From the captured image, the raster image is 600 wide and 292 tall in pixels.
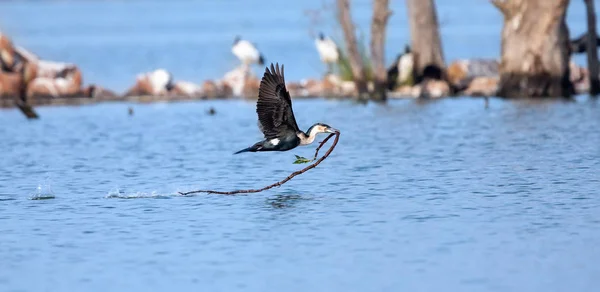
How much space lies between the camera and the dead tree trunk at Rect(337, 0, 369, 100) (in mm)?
31031

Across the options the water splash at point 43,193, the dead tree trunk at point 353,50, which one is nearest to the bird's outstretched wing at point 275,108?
the water splash at point 43,193

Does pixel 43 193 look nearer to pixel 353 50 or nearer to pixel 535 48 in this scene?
pixel 353 50

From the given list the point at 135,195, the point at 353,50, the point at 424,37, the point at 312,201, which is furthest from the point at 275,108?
the point at 424,37

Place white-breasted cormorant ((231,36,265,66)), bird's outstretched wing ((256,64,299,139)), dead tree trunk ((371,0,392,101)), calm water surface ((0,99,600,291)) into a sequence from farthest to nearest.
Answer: white-breasted cormorant ((231,36,265,66)), dead tree trunk ((371,0,392,101)), bird's outstretched wing ((256,64,299,139)), calm water surface ((0,99,600,291))

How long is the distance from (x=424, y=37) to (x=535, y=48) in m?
3.59

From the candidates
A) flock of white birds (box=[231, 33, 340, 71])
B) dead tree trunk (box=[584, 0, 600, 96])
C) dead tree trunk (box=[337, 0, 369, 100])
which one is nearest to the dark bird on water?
dead tree trunk (box=[337, 0, 369, 100])

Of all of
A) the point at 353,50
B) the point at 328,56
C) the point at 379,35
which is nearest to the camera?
the point at 379,35

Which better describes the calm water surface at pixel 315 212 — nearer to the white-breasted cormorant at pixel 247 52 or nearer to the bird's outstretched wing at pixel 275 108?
the bird's outstretched wing at pixel 275 108

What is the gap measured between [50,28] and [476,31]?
26543 mm

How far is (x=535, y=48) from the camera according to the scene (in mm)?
30500

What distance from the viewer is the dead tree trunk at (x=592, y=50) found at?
99.4 feet

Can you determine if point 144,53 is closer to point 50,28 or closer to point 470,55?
point 470,55

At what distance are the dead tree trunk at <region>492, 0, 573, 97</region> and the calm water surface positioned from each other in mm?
5326

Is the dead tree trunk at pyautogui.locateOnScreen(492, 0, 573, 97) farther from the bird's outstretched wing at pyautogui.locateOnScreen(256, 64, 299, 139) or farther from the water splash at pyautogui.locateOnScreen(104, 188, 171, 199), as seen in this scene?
the bird's outstretched wing at pyautogui.locateOnScreen(256, 64, 299, 139)
